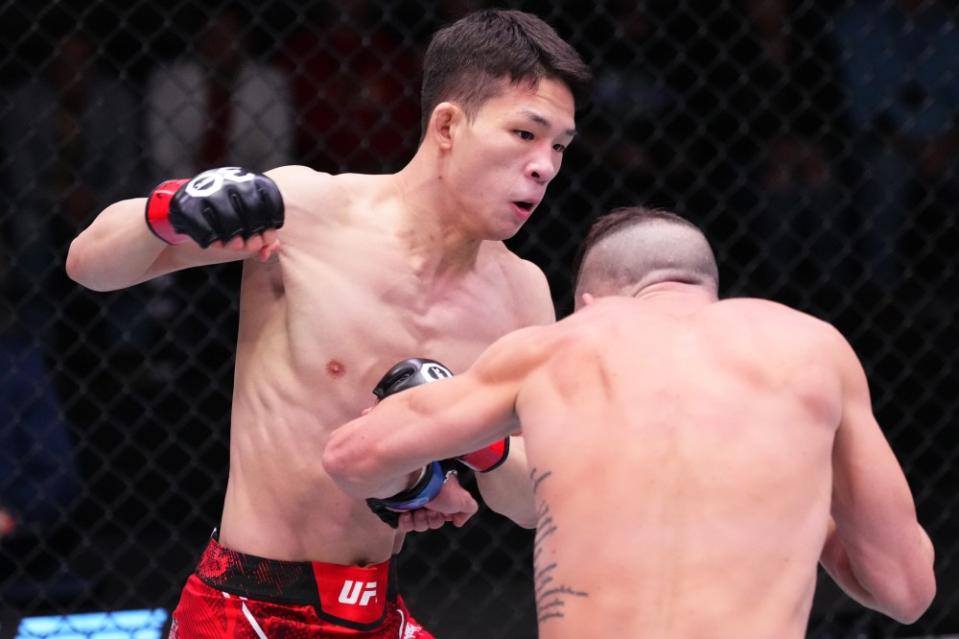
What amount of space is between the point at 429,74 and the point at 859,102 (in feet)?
5.43

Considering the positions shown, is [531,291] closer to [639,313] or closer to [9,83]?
[639,313]

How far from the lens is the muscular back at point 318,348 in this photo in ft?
5.98

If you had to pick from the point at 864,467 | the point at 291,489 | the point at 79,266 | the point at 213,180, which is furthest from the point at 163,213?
the point at 864,467

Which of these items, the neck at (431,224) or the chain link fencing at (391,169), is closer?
the neck at (431,224)

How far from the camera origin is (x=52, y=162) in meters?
3.02

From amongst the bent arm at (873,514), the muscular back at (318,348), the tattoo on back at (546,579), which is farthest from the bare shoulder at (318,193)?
the bent arm at (873,514)

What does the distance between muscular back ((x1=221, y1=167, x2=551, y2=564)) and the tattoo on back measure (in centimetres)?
47

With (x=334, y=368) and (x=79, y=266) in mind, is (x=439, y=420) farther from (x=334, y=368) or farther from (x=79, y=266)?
(x=79, y=266)

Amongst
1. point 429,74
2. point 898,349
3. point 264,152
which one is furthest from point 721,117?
point 429,74

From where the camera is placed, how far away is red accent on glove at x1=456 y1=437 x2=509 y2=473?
1.72 metres

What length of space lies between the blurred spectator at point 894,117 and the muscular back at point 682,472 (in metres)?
2.02

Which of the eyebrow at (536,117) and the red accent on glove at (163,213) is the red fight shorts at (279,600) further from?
the eyebrow at (536,117)

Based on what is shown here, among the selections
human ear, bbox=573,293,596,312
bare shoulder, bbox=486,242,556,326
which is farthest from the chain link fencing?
human ear, bbox=573,293,596,312

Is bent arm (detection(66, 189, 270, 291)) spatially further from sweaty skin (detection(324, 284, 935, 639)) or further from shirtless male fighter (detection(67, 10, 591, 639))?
sweaty skin (detection(324, 284, 935, 639))
